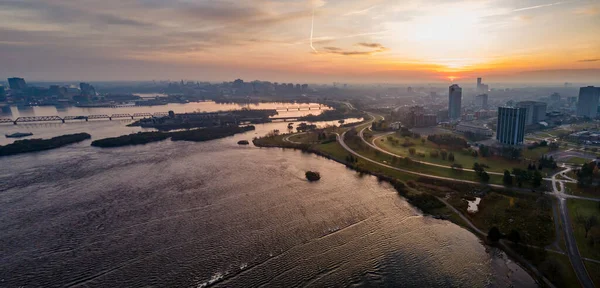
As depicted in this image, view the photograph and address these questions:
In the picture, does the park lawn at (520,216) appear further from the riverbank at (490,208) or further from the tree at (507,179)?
the tree at (507,179)

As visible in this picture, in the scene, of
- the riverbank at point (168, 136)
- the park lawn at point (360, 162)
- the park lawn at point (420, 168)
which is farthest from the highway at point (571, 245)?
the riverbank at point (168, 136)

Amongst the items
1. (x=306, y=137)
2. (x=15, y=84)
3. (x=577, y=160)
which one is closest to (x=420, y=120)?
(x=306, y=137)

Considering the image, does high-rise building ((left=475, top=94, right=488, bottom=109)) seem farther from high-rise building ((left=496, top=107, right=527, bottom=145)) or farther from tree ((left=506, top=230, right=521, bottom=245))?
tree ((left=506, top=230, right=521, bottom=245))

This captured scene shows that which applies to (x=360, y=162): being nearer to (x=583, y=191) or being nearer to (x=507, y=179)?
(x=507, y=179)

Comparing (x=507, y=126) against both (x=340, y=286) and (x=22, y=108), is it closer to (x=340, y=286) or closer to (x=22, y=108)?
(x=340, y=286)

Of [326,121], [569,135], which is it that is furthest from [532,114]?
[326,121]
